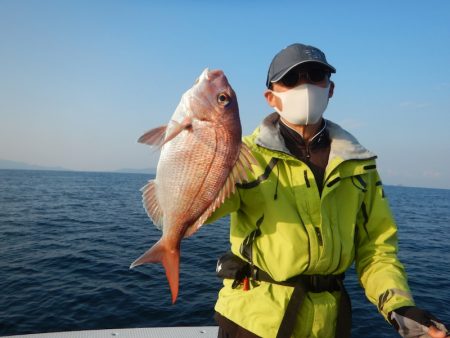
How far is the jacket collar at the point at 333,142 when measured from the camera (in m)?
2.64

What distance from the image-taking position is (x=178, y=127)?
208cm

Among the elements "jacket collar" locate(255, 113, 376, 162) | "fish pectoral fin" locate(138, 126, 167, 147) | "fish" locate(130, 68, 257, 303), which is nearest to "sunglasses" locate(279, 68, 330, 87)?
"jacket collar" locate(255, 113, 376, 162)

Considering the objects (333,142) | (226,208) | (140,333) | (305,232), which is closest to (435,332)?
(305,232)

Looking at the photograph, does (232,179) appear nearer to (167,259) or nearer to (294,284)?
(167,259)

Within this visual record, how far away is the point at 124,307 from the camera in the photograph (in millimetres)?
8125

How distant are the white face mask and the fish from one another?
0.89 m

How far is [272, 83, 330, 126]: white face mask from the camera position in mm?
2867

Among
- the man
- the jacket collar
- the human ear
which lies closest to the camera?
the man

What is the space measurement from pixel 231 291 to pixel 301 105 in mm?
1632

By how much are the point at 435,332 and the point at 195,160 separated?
6.79 ft

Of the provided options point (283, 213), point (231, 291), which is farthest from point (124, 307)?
point (283, 213)

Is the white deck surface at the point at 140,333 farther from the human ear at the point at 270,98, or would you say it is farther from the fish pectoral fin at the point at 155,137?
the fish pectoral fin at the point at 155,137

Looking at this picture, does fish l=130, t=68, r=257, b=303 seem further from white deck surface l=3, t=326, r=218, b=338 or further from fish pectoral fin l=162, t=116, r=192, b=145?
white deck surface l=3, t=326, r=218, b=338

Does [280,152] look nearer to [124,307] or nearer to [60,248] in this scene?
[124,307]
